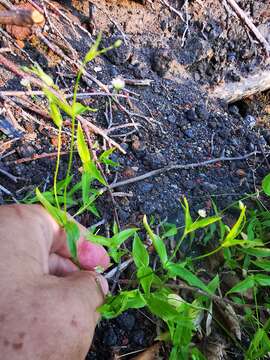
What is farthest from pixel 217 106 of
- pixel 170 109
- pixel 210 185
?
pixel 210 185

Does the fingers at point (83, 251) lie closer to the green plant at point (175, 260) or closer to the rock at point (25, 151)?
the green plant at point (175, 260)

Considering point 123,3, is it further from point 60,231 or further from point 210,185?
point 60,231

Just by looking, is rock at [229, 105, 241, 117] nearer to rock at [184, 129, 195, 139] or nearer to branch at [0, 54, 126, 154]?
rock at [184, 129, 195, 139]

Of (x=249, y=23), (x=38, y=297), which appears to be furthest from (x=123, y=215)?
(x=249, y=23)

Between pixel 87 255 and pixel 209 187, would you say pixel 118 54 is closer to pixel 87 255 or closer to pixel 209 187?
pixel 209 187

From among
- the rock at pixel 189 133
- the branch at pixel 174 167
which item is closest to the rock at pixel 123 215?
the branch at pixel 174 167

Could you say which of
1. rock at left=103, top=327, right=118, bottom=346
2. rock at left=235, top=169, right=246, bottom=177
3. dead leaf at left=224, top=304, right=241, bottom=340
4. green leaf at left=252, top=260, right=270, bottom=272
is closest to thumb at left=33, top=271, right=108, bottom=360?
rock at left=103, top=327, right=118, bottom=346
